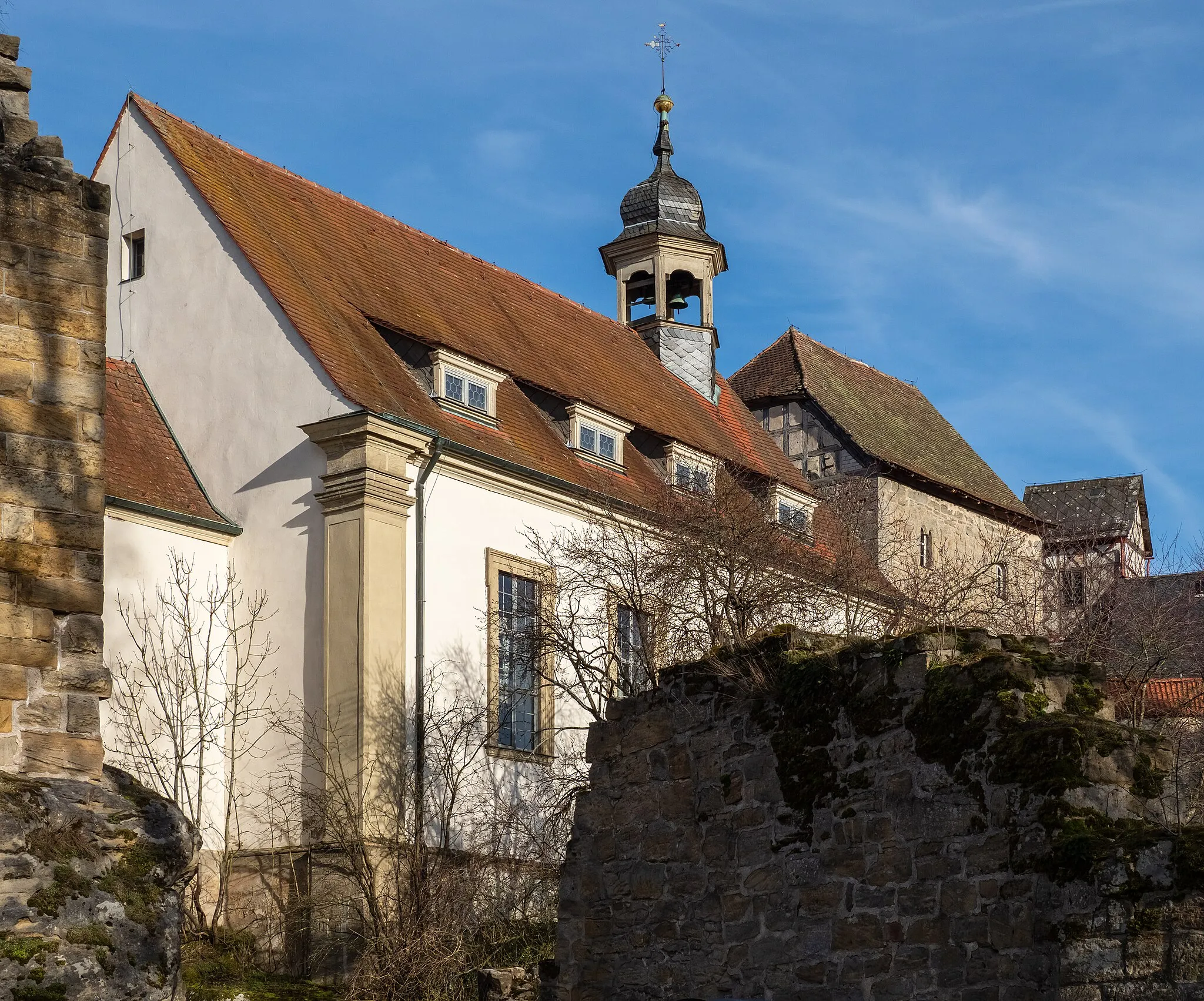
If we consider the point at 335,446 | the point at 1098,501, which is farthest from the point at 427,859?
the point at 1098,501

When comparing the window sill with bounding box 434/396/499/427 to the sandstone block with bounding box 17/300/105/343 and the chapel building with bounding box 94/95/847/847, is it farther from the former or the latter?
the sandstone block with bounding box 17/300/105/343

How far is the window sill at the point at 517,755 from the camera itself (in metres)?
20.9

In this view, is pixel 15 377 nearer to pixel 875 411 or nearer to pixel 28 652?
→ pixel 28 652

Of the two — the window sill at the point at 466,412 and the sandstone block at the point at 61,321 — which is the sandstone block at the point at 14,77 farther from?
the window sill at the point at 466,412

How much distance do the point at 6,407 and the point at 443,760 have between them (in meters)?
11.6

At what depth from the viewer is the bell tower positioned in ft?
105

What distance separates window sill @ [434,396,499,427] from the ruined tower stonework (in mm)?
12989

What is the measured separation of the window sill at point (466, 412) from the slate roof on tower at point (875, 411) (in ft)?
46.1

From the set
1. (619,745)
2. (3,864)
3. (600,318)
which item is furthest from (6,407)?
(600,318)

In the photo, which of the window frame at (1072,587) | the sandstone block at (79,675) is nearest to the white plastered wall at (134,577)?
the sandstone block at (79,675)

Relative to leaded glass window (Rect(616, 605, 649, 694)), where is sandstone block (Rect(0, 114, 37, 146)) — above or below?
above

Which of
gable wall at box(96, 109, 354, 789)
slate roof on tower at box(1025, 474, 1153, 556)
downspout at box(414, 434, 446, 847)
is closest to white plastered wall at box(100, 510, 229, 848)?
gable wall at box(96, 109, 354, 789)

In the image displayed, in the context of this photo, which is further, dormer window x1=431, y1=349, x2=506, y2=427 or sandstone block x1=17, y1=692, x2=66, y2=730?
dormer window x1=431, y1=349, x2=506, y2=427

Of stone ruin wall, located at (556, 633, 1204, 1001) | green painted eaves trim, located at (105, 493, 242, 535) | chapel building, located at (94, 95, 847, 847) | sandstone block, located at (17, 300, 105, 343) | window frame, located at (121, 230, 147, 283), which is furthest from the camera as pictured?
window frame, located at (121, 230, 147, 283)
